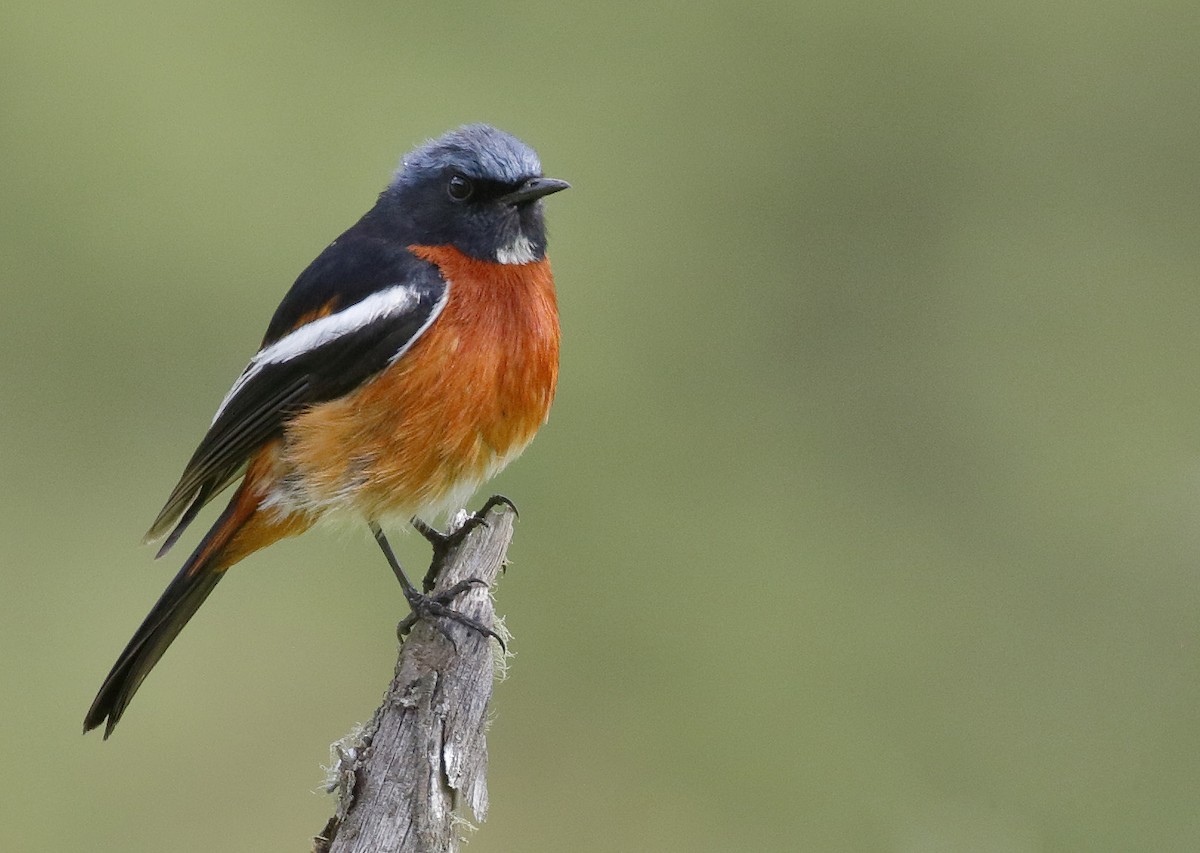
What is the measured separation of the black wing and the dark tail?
11 cm

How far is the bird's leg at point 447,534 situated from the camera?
5.11 metres

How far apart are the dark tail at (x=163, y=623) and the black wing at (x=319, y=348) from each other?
4.3 inches

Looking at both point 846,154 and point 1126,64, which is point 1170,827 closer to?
point 846,154

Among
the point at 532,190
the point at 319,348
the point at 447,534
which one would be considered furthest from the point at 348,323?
the point at 447,534

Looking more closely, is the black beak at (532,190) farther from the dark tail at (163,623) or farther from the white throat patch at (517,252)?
the dark tail at (163,623)

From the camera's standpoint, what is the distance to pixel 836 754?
7387 mm

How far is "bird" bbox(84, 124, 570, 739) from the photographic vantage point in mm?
4824

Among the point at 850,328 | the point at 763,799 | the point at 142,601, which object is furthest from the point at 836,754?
the point at 142,601

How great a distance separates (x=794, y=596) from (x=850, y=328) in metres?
1.62

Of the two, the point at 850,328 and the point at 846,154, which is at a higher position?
the point at 846,154

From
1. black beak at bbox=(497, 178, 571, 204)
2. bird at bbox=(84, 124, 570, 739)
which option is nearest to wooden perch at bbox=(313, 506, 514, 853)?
bird at bbox=(84, 124, 570, 739)

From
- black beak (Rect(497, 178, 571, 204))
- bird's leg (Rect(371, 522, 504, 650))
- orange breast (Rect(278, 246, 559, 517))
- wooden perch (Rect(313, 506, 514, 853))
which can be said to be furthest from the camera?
black beak (Rect(497, 178, 571, 204))

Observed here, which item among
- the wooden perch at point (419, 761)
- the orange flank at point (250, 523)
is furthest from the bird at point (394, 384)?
the wooden perch at point (419, 761)

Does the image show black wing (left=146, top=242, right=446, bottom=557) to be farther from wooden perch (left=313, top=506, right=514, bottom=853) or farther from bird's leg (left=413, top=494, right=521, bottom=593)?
wooden perch (left=313, top=506, right=514, bottom=853)
